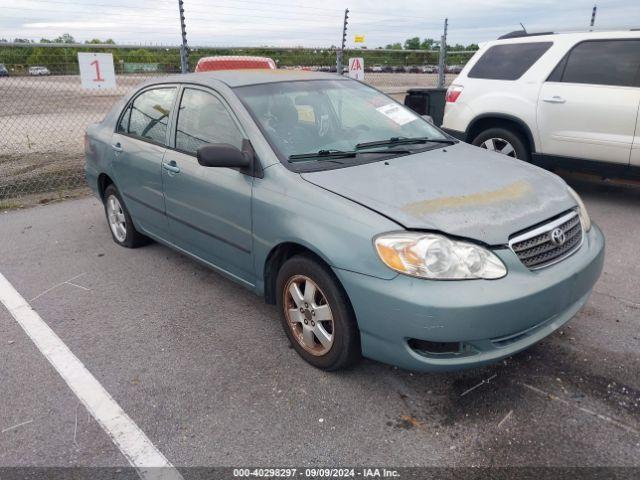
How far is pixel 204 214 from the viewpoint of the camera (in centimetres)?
363

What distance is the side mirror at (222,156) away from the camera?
3.10 metres

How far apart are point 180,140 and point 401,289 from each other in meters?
2.23

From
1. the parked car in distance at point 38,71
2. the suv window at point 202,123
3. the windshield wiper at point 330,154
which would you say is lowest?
the windshield wiper at point 330,154

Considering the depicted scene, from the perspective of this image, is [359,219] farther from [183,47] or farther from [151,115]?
[183,47]

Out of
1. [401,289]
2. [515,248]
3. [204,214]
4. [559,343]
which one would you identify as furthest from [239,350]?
[559,343]

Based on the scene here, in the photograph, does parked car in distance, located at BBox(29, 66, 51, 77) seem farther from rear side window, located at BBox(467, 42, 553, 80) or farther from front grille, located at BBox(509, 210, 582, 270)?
front grille, located at BBox(509, 210, 582, 270)

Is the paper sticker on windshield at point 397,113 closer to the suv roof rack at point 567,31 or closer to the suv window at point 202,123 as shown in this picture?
the suv window at point 202,123

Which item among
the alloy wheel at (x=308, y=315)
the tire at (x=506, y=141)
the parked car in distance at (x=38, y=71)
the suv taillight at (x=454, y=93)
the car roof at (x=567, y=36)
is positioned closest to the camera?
the alloy wheel at (x=308, y=315)

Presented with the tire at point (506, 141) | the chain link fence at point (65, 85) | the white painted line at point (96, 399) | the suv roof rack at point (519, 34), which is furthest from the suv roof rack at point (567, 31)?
the white painted line at point (96, 399)

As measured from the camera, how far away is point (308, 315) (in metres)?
3.01

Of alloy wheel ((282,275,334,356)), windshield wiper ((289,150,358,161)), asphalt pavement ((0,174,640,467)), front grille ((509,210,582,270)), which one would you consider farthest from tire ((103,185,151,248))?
front grille ((509,210,582,270))

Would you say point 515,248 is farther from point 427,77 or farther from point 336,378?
point 427,77

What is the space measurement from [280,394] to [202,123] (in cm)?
197

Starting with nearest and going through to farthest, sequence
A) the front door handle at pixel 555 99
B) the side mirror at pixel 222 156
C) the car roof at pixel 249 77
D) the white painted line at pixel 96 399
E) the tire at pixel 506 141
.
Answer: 1. the white painted line at pixel 96 399
2. the side mirror at pixel 222 156
3. the car roof at pixel 249 77
4. the front door handle at pixel 555 99
5. the tire at pixel 506 141
